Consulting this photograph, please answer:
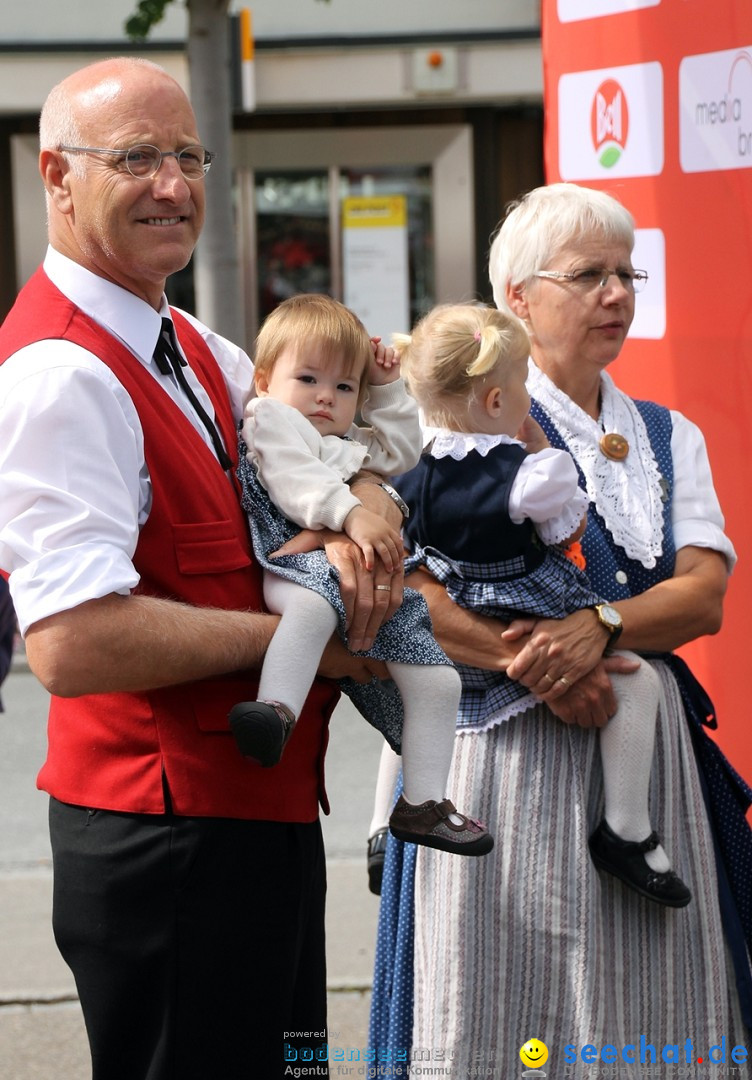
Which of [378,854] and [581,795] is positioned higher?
[581,795]

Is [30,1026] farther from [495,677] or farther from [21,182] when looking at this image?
[21,182]

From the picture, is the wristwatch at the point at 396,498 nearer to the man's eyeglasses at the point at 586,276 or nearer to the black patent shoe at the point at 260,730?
the black patent shoe at the point at 260,730

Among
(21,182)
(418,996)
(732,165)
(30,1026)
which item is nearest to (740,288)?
(732,165)

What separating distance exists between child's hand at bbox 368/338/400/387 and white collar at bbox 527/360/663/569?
1.44 feet

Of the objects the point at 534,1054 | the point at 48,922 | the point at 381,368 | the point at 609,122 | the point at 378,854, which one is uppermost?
the point at 609,122

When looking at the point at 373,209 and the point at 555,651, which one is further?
the point at 373,209

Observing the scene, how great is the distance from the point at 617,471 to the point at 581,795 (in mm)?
615

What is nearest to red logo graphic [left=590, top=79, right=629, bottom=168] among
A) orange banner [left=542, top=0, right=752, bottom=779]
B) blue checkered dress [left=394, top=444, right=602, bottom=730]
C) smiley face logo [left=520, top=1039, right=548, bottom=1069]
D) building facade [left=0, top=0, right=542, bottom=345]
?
orange banner [left=542, top=0, right=752, bottom=779]

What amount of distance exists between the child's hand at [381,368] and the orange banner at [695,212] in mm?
→ 1194

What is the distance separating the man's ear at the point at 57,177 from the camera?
2.12 m

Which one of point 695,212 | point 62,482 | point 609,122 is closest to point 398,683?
point 62,482

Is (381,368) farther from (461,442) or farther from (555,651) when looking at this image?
(555,651)

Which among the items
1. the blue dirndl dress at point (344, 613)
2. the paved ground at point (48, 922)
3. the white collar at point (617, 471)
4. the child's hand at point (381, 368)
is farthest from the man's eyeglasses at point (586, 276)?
the paved ground at point (48, 922)

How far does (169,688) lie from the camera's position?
2.12m
